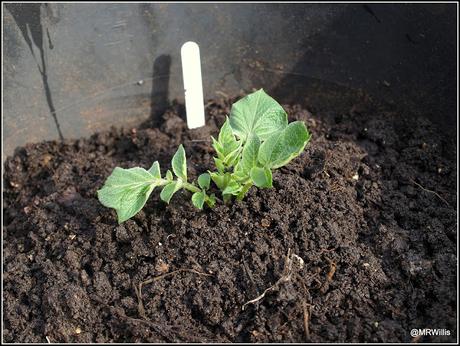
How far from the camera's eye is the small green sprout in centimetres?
128

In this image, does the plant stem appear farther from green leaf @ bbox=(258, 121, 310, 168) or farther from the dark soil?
green leaf @ bbox=(258, 121, 310, 168)

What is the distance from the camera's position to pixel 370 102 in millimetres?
1823

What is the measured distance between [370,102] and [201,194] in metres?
0.73

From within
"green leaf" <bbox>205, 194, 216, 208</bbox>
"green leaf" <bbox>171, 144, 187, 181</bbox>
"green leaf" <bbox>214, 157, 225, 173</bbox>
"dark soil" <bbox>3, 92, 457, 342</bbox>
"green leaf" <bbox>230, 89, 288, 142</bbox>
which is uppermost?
"green leaf" <bbox>230, 89, 288, 142</bbox>

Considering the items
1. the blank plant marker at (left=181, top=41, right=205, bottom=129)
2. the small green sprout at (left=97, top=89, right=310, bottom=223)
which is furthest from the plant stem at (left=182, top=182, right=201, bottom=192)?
the blank plant marker at (left=181, top=41, right=205, bottom=129)

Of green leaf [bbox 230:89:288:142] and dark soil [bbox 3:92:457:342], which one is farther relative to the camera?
green leaf [bbox 230:89:288:142]

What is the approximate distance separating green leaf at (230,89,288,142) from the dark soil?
0.46ft

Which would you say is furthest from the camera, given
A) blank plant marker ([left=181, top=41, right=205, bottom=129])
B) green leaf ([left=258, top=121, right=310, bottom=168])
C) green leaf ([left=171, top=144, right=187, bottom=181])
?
blank plant marker ([left=181, top=41, right=205, bottom=129])

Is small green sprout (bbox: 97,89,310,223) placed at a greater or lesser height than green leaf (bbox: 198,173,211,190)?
greater

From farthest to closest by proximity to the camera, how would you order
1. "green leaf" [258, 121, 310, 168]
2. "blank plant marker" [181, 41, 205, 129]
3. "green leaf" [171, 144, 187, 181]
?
"blank plant marker" [181, 41, 205, 129] → "green leaf" [171, 144, 187, 181] → "green leaf" [258, 121, 310, 168]

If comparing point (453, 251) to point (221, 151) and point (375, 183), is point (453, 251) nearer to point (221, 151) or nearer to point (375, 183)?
point (375, 183)

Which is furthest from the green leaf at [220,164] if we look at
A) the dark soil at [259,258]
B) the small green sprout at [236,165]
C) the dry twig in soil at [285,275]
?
the dry twig in soil at [285,275]

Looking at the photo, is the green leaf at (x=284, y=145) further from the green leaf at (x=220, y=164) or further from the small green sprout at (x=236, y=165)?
the green leaf at (x=220, y=164)

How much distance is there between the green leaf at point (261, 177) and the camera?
128 cm
